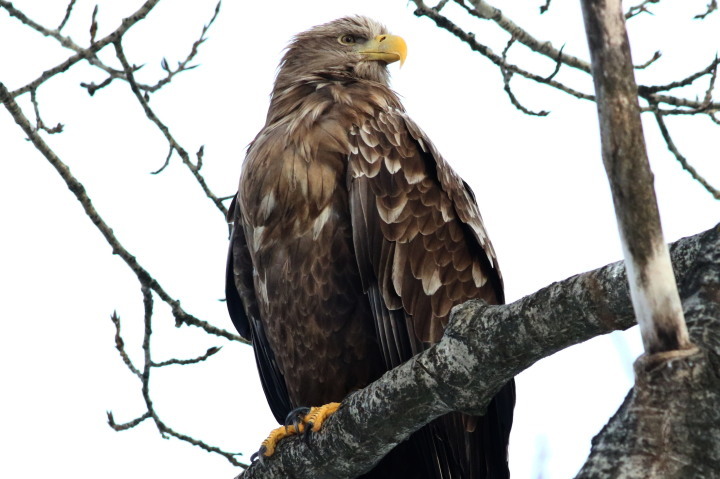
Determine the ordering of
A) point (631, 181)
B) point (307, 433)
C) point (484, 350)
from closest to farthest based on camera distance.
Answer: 1. point (631, 181)
2. point (484, 350)
3. point (307, 433)

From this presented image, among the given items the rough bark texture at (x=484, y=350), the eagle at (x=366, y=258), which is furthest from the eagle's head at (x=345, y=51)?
the rough bark texture at (x=484, y=350)

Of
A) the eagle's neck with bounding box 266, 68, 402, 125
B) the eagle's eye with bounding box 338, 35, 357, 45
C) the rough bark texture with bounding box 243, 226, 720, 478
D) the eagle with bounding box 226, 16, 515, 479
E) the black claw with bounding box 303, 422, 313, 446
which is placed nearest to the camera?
the rough bark texture with bounding box 243, 226, 720, 478

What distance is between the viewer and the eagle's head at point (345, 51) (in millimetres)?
5324

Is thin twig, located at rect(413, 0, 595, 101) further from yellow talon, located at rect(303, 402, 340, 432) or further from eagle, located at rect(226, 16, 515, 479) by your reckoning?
yellow talon, located at rect(303, 402, 340, 432)

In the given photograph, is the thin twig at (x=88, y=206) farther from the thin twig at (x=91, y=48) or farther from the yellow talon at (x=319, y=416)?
the yellow talon at (x=319, y=416)

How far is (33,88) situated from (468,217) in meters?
2.02

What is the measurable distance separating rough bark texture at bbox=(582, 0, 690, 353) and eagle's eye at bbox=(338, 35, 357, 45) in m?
3.72

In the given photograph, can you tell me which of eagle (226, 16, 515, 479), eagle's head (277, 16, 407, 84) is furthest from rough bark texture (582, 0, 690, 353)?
eagle's head (277, 16, 407, 84)

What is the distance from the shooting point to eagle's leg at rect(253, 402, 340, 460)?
3803 mm

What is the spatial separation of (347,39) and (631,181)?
3.82 m

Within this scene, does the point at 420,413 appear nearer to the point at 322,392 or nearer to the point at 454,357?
the point at 454,357

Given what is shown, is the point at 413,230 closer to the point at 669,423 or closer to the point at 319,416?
the point at 319,416

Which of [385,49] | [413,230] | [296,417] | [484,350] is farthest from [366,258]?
[385,49]

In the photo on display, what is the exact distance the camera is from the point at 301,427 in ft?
12.8
